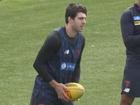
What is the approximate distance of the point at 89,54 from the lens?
592 inches

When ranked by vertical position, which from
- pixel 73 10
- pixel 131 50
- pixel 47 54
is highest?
pixel 73 10

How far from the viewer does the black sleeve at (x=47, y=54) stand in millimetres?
7078

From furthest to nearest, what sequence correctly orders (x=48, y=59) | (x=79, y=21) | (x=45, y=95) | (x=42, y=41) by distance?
(x=42, y=41) < (x=45, y=95) < (x=48, y=59) < (x=79, y=21)

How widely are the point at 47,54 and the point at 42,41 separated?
9.99 meters

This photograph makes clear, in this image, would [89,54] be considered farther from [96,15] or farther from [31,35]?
[96,15]

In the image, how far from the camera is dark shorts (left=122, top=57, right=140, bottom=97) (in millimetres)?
8281

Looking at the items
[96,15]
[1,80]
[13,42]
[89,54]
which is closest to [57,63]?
[1,80]

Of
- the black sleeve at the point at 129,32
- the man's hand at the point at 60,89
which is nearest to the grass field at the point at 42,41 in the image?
the black sleeve at the point at 129,32

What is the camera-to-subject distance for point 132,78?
27.2 ft

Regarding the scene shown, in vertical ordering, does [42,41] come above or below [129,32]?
below

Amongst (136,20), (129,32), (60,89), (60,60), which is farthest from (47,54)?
(136,20)

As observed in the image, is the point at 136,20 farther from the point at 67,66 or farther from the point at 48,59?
the point at 48,59

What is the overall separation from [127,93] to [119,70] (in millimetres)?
4793

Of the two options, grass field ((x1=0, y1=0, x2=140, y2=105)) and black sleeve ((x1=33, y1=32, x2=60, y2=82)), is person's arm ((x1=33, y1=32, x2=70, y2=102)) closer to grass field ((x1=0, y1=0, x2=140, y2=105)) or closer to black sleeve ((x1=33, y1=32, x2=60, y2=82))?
black sleeve ((x1=33, y1=32, x2=60, y2=82))
